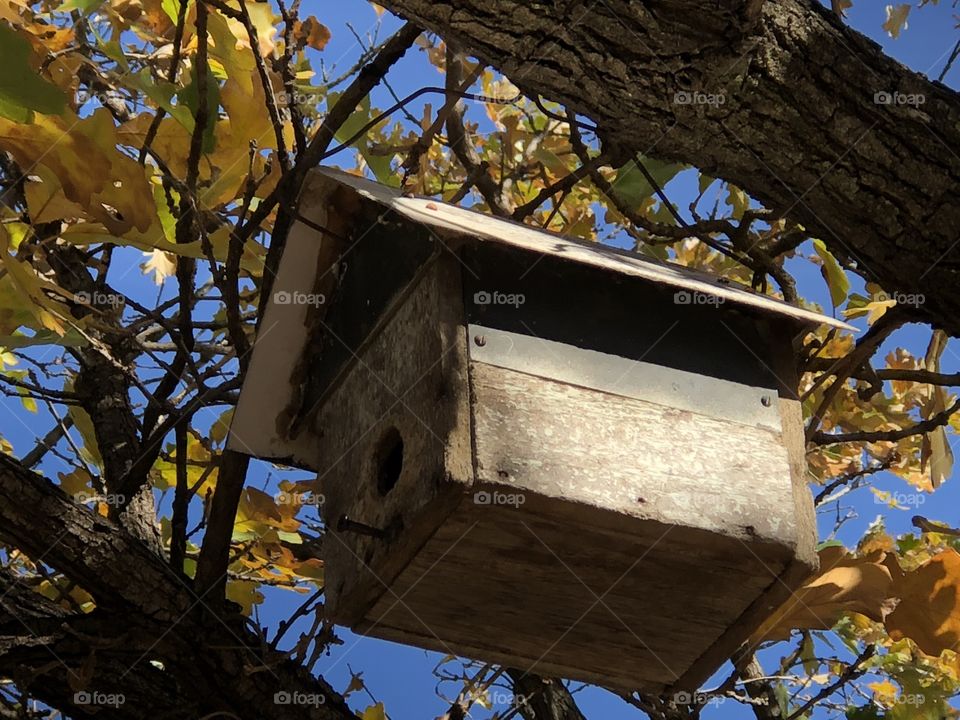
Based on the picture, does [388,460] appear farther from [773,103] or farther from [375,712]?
[375,712]

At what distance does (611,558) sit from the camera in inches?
58.1

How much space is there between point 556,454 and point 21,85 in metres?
0.77

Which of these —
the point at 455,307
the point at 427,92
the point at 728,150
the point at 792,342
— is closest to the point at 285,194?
the point at 427,92

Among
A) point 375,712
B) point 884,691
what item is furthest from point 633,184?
point 884,691

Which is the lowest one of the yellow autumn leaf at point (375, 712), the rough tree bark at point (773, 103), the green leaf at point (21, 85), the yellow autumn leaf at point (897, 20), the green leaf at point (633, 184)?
the yellow autumn leaf at point (375, 712)

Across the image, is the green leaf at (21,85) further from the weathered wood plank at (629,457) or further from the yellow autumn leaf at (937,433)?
the yellow autumn leaf at (937,433)

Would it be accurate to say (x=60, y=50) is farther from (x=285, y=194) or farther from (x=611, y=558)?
(x=611, y=558)

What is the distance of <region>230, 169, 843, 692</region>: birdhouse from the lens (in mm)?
1394

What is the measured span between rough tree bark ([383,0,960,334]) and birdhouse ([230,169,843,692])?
0.19 meters

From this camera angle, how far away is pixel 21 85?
1.43 metres

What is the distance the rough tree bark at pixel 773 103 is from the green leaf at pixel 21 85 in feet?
1.36

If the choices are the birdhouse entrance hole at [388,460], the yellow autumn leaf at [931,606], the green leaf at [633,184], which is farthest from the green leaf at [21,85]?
the yellow autumn leaf at [931,606]

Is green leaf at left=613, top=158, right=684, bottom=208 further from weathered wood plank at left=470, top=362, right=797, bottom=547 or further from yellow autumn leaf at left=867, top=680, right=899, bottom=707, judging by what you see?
yellow autumn leaf at left=867, top=680, right=899, bottom=707

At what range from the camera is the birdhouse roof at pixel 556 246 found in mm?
1441
